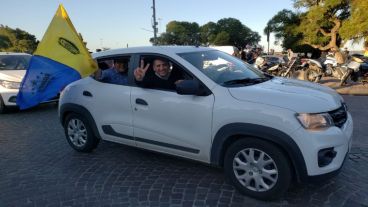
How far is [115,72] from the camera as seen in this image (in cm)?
498

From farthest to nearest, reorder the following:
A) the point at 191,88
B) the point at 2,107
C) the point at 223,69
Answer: the point at 2,107
the point at 223,69
the point at 191,88

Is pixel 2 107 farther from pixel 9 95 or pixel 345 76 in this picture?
pixel 345 76

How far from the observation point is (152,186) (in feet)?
14.0

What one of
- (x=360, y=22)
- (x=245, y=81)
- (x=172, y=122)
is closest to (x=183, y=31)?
(x=360, y=22)

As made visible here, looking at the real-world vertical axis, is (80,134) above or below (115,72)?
below

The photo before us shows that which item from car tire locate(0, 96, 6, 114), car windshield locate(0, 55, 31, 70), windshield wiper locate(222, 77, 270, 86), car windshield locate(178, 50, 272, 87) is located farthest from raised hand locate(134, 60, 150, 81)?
car windshield locate(0, 55, 31, 70)

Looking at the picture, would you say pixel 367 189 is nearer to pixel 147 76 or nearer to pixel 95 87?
pixel 147 76

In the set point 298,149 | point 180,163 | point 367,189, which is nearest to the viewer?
point 298,149

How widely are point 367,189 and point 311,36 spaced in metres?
40.3

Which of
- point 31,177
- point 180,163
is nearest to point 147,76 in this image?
point 180,163

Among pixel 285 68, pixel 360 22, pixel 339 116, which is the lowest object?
pixel 339 116

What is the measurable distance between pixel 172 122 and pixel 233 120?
0.85m

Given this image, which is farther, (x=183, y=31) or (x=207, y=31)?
(x=207, y=31)

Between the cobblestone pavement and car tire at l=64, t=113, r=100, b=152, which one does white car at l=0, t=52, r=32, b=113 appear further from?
car tire at l=64, t=113, r=100, b=152
